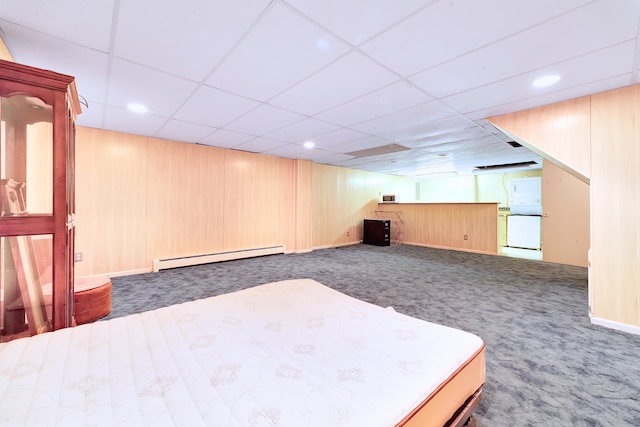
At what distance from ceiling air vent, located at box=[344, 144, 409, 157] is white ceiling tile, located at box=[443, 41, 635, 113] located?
2012 millimetres

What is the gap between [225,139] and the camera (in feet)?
15.2

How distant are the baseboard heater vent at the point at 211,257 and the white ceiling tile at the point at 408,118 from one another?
11.6ft

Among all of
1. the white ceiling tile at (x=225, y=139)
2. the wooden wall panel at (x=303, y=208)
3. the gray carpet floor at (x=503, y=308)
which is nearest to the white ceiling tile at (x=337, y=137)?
the white ceiling tile at (x=225, y=139)

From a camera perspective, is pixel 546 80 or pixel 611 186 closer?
pixel 546 80

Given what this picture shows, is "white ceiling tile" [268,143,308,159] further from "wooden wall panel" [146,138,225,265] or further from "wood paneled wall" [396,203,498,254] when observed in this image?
"wood paneled wall" [396,203,498,254]

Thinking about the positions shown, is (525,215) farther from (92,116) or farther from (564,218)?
(92,116)

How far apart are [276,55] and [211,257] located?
4.25 meters

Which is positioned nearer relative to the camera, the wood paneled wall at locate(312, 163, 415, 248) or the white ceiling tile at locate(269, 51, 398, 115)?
the white ceiling tile at locate(269, 51, 398, 115)

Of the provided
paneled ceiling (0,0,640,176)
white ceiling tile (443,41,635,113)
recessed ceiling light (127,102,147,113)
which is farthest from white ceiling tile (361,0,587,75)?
recessed ceiling light (127,102,147,113)

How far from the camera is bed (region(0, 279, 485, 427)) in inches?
32.6

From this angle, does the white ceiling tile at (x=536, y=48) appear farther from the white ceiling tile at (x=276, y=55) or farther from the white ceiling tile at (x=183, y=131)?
the white ceiling tile at (x=183, y=131)

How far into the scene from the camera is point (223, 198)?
17.8 ft

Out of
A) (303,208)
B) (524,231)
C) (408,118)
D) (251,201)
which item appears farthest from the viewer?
(524,231)

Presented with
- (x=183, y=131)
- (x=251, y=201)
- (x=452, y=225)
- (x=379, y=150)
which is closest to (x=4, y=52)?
(x=183, y=131)
